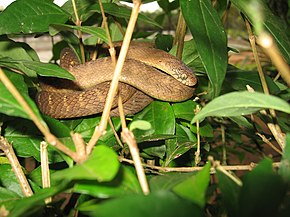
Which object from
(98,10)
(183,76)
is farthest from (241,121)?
(98,10)

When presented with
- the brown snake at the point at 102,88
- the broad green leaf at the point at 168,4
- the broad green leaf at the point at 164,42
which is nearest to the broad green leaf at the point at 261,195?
the brown snake at the point at 102,88

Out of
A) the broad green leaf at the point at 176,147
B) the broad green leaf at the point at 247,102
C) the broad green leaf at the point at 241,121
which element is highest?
the broad green leaf at the point at 247,102

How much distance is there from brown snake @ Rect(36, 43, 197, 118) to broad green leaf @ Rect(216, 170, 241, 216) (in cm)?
54

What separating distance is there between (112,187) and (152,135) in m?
0.40

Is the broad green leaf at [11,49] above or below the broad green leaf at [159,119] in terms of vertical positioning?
above

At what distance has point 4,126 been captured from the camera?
86cm

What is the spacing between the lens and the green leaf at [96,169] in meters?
0.36

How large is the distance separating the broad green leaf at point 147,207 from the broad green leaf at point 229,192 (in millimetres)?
93

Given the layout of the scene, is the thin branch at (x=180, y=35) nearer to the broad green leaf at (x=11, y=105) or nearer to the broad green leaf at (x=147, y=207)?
the broad green leaf at (x=11, y=105)

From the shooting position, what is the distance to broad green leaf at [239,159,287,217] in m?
0.33

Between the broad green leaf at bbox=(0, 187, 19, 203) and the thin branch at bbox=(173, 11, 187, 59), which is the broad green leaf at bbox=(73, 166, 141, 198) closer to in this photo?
the broad green leaf at bbox=(0, 187, 19, 203)

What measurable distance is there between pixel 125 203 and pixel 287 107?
0.73 feet

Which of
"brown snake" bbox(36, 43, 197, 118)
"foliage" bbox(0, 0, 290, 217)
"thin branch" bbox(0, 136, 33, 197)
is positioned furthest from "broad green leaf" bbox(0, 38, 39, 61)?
"thin branch" bbox(0, 136, 33, 197)

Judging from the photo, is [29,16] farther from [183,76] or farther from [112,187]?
[112,187]
